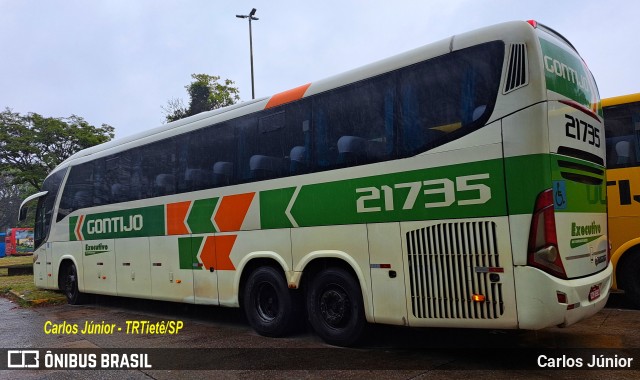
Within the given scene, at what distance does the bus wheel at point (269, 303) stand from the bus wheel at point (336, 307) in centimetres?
43

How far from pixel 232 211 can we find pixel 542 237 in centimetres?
453

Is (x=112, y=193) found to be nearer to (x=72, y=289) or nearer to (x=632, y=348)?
(x=72, y=289)

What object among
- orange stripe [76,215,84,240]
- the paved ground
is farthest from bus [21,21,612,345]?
orange stripe [76,215,84,240]

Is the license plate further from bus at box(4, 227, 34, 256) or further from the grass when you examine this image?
bus at box(4, 227, 34, 256)

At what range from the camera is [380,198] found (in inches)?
229

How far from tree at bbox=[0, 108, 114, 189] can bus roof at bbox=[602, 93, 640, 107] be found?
3024 centimetres

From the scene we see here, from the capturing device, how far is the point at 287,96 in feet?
23.4

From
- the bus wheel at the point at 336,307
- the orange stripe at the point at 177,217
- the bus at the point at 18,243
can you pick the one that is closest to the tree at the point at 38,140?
the bus at the point at 18,243

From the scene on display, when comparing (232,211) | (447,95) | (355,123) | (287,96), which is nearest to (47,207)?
(232,211)

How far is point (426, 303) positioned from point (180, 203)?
16.1 ft

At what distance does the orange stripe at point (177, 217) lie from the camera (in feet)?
28.0

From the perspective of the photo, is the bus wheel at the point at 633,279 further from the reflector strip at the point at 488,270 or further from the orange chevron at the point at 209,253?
the orange chevron at the point at 209,253

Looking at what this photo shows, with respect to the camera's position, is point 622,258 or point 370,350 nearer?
point 370,350

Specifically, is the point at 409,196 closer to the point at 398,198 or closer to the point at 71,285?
the point at 398,198
